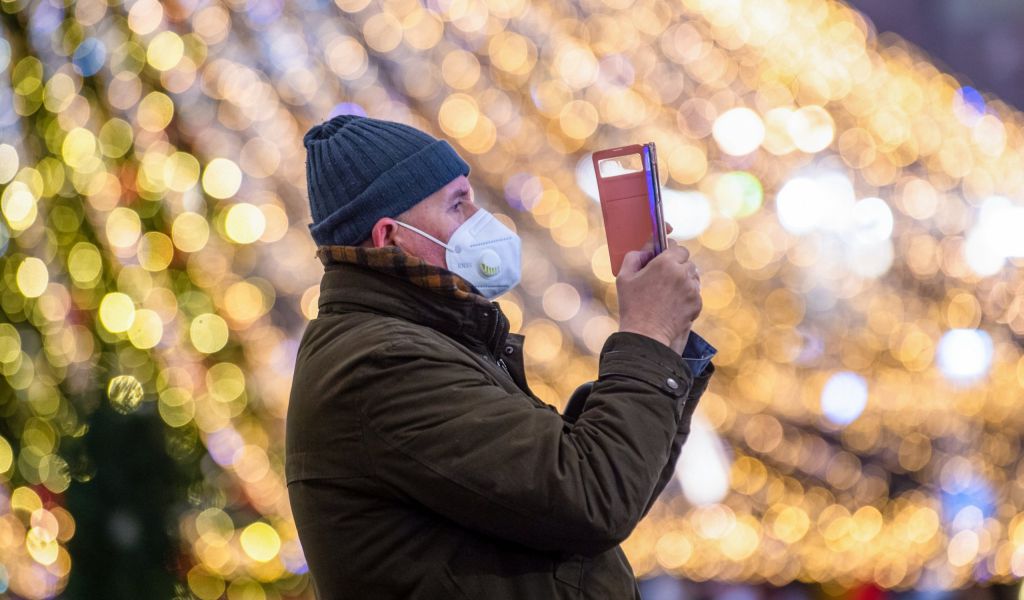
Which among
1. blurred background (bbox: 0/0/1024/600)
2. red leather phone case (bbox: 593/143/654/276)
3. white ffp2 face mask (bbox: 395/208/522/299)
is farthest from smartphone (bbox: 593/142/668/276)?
blurred background (bbox: 0/0/1024/600)

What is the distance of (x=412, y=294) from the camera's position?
1.66m

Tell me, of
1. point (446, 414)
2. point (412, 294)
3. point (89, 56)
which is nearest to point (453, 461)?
point (446, 414)

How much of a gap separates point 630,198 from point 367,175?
1.24 ft

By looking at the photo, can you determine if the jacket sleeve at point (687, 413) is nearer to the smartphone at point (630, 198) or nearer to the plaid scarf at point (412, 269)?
the smartphone at point (630, 198)

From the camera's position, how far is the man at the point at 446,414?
4.86ft

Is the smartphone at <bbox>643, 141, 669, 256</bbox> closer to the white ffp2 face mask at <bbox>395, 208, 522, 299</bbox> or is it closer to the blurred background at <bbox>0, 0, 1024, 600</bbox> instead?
the white ffp2 face mask at <bbox>395, 208, 522, 299</bbox>

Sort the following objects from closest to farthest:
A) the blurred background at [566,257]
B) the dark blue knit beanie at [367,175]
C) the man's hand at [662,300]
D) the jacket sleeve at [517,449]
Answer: the jacket sleeve at [517,449] < the man's hand at [662,300] < the dark blue knit beanie at [367,175] < the blurred background at [566,257]

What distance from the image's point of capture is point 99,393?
2.88 m

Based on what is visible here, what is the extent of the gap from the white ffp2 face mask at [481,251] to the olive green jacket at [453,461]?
0.34ft

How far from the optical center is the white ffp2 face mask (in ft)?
5.75

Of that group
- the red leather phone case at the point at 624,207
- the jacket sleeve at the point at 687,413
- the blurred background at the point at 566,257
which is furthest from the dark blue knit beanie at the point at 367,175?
the blurred background at the point at 566,257

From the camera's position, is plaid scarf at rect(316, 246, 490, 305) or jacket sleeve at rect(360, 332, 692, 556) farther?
plaid scarf at rect(316, 246, 490, 305)

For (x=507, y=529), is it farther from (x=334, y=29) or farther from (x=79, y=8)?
(x=334, y=29)

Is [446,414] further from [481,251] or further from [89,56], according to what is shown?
[89,56]
